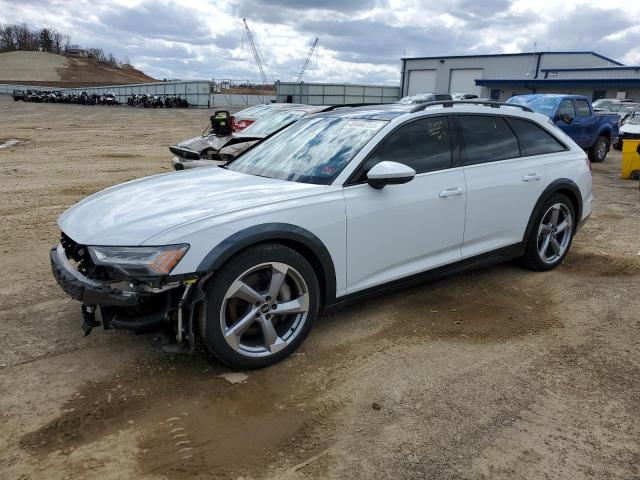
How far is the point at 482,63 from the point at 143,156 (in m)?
46.2

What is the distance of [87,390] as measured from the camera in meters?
3.10

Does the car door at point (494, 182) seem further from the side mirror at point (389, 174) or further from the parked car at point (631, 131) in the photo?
the parked car at point (631, 131)

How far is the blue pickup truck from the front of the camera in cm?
1324

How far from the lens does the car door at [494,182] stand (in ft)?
14.3

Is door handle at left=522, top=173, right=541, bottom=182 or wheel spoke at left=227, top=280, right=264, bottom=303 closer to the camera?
wheel spoke at left=227, top=280, right=264, bottom=303

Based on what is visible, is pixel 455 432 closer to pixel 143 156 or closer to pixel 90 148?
pixel 143 156

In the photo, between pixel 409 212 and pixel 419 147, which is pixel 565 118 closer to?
pixel 419 147

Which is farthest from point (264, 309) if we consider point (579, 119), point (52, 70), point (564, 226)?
point (52, 70)

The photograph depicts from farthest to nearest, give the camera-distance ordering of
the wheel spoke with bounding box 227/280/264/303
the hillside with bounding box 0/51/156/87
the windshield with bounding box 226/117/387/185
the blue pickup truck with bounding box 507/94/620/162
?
the hillside with bounding box 0/51/156/87 → the blue pickup truck with bounding box 507/94/620/162 → the windshield with bounding box 226/117/387/185 → the wheel spoke with bounding box 227/280/264/303

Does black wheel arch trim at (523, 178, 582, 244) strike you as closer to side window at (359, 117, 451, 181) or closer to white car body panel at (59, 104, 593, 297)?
white car body panel at (59, 104, 593, 297)

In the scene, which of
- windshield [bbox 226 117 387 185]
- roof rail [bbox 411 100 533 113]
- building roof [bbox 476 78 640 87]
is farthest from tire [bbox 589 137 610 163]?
building roof [bbox 476 78 640 87]

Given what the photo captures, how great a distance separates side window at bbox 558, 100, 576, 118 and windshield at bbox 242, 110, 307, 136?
272 inches

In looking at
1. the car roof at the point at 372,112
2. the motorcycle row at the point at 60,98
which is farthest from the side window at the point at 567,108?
the motorcycle row at the point at 60,98

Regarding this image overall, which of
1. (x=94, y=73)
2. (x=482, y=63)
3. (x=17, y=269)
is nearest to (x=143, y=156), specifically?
(x=17, y=269)
